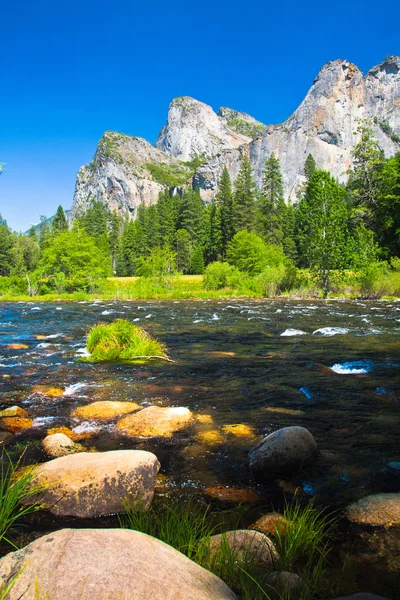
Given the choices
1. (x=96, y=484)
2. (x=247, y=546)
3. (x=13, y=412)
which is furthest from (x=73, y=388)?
(x=247, y=546)

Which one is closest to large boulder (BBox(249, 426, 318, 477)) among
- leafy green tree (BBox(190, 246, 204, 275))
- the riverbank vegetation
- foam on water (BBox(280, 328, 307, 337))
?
foam on water (BBox(280, 328, 307, 337))

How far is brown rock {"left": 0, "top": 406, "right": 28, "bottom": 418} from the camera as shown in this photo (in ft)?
20.8

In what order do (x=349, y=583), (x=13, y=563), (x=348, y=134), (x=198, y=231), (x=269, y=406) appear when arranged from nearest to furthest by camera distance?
(x=13, y=563)
(x=349, y=583)
(x=269, y=406)
(x=198, y=231)
(x=348, y=134)

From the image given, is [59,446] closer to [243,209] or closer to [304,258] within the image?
[304,258]

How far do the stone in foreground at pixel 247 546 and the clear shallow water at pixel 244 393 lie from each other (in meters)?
1.24

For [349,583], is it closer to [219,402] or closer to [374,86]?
[219,402]

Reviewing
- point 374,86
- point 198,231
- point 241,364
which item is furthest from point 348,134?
point 241,364

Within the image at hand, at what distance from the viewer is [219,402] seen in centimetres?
727

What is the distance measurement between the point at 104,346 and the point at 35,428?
204 inches

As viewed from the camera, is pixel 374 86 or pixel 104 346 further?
pixel 374 86

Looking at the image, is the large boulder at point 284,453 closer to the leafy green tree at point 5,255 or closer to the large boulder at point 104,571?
the large boulder at point 104,571

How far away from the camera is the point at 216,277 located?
150 feet

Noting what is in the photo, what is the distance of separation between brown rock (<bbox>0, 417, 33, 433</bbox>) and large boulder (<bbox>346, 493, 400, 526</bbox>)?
15.4ft

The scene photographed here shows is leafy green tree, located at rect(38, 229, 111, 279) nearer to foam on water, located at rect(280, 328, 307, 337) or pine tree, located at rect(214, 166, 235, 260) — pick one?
foam on water, located at rect(280, 328, 307, 337)
